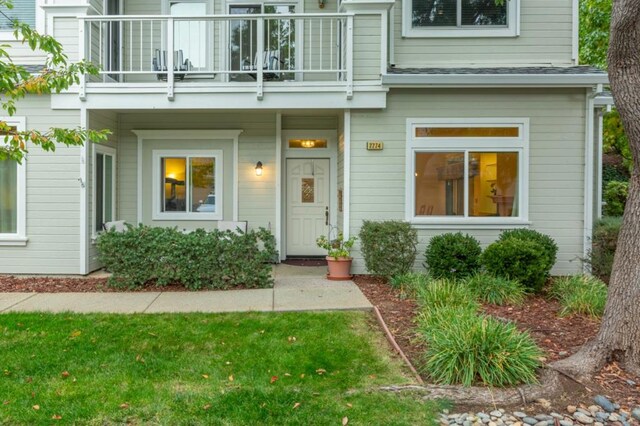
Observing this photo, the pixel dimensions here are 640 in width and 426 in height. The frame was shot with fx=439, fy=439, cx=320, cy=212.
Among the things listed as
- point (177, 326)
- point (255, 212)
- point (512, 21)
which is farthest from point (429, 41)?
point (177, 326)

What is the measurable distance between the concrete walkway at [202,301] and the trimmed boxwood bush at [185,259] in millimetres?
245

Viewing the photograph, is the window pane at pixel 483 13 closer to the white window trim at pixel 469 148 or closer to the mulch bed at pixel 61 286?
the white window trim at pixel 469 148

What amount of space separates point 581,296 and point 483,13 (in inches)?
203

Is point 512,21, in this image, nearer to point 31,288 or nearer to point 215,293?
point 215,293

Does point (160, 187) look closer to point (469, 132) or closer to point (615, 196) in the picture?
point (469, 132)

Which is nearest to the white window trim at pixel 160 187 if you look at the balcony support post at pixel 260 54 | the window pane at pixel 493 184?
the balcony support post at pixel 260 54

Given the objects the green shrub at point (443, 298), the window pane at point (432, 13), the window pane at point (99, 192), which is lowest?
the green shrub at point (443, 298)

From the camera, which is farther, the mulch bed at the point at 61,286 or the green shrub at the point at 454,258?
the green shrub at the point at 454,258

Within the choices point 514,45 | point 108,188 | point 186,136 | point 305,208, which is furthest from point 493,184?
point 108,188

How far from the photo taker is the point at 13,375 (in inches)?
143

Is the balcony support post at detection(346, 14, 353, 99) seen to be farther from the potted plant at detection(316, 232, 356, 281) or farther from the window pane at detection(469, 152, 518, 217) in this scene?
the potted plant at detection(316, 232, 356, 281)

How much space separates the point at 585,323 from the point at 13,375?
18.8 ft

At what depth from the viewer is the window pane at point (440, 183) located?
7.55 m

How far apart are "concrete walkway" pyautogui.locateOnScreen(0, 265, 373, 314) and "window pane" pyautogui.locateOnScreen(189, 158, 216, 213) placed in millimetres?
3032
